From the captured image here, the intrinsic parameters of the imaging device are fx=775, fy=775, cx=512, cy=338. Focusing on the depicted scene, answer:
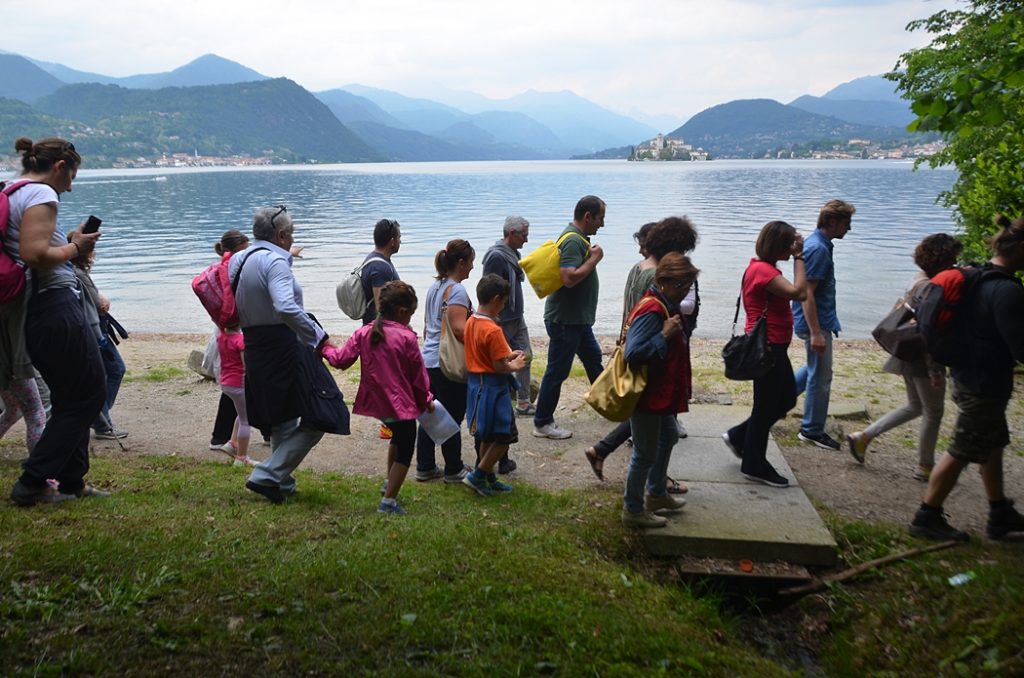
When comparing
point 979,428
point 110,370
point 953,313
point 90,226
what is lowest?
point 110,370

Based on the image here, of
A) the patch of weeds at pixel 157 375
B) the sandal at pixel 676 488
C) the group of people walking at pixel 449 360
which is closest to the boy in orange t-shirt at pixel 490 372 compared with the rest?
the group of people walking at pixel 449 360

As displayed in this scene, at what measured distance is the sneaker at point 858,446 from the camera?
6.64m

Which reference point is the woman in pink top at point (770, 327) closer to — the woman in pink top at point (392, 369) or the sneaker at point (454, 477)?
the sneaker at point (454, 477)

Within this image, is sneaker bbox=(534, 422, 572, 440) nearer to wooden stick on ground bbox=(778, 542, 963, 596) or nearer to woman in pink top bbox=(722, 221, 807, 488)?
woman in pink top bbox=(722, 221, 807, 488)

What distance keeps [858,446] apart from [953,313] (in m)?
2.12

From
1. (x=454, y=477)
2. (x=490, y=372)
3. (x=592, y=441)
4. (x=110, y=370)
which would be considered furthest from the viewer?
(x=592, y=441)

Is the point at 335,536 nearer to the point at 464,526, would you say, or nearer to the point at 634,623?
the point at 464,526

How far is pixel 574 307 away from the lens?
715cm

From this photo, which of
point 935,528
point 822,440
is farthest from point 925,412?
point 935,528

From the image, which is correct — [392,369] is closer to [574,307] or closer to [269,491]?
[269,491]

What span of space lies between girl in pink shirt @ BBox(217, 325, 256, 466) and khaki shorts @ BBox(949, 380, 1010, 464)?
510 cm

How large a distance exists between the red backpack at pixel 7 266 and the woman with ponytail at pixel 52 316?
3 centimetres

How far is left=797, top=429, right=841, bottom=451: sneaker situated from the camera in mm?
7148

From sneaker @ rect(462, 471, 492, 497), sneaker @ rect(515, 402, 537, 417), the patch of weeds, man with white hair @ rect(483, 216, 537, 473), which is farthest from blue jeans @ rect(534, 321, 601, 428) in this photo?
the patch of weeds
